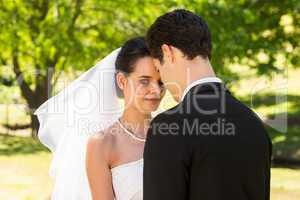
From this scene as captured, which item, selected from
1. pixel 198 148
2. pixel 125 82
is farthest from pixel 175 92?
pixel 125 82

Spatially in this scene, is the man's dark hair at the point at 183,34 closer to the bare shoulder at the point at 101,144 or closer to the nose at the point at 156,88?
the nose at the point at 156,88

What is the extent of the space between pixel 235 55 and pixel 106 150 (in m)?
8.76

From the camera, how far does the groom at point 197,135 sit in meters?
1.87

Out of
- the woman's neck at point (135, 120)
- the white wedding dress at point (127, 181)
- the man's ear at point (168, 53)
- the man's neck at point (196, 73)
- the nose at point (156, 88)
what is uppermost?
the man's ear at point (168, 53)

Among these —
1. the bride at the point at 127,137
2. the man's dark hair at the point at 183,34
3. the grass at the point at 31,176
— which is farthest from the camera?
the grass at the point at 31,176

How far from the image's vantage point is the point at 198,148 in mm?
1870

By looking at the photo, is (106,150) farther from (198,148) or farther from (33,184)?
(33,184)

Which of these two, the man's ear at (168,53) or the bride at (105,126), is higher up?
the man's ear at (168,53)

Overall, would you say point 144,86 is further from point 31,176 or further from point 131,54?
point 31,176

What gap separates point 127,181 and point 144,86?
1.89 feet

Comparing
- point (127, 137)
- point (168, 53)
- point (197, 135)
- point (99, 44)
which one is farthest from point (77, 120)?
point (99, 44)

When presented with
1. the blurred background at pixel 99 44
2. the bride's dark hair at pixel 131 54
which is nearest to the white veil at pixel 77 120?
the bride's dark hair at pixel 131 54

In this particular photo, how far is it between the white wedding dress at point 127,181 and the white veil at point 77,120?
419mm

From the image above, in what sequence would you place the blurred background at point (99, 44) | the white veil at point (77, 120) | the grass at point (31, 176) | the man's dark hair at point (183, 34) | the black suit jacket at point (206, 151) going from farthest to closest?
the blurred background at point (99, 44), the grass at point (31, 176), the white veil at point (77, 120), the man's dark hair at point (183, 34), the black suit jacket at point (206, 151)
